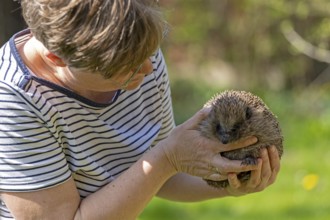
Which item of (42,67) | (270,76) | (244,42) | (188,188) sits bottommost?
(270,76)

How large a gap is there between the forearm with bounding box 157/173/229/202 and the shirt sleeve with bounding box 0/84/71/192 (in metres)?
0.58

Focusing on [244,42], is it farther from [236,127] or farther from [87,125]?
[87,125]

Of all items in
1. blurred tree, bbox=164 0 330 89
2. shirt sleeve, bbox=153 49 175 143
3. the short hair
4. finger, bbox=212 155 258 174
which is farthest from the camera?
blurred tree, bbox=164 0 330 89

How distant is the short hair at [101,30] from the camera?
224 centimetres

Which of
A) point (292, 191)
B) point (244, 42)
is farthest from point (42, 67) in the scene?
point (244, 42)

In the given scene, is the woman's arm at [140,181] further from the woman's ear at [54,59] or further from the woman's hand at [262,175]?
the woman's ear at [54,59]

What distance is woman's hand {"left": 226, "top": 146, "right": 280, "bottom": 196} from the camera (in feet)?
8.44

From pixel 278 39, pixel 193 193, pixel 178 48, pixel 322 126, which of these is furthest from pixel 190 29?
pixel 193 193

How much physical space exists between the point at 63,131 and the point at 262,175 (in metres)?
0.64

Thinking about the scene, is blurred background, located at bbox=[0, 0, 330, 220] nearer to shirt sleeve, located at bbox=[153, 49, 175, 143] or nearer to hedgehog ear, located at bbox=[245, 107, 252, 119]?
shirt sleeve, located at bbox=[153, 49, 175, 143]

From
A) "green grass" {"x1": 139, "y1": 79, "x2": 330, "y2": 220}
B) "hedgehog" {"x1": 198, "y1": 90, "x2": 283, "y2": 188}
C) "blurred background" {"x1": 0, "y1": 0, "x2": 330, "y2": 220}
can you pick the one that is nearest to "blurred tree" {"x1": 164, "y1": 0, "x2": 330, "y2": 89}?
"blurred background" {"x1": 0, "y1": 0, "x2": 330, "y2": 220}

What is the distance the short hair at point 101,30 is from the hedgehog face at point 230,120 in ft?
1.39

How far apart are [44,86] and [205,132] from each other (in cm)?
51

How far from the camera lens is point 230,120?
2664 millimetres
